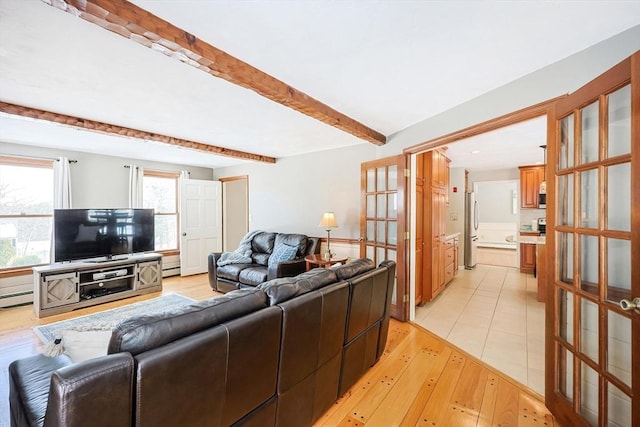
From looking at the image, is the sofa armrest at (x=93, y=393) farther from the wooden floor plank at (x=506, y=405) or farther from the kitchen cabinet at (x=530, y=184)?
the kitchen cabinet at (x=530, y=184)

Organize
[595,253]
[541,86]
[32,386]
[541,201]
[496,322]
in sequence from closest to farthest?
[32,386], [595,253], [541,86], [496,322], [541,201]

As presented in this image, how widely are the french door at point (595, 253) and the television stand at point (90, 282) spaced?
17.0ft

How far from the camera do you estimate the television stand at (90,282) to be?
3.60m

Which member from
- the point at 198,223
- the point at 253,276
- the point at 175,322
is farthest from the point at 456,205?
the point at 175,322

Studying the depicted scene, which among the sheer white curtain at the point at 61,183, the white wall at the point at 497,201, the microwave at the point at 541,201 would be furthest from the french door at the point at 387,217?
the white wall at the point at 497,201

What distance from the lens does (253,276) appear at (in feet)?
13.0

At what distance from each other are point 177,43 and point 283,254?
10.2 feet

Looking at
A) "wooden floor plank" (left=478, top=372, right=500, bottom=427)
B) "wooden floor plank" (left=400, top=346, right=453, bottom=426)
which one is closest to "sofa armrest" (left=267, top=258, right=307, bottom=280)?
"wooden floor plank" (left=400, top=346, right=453, bottom=426)

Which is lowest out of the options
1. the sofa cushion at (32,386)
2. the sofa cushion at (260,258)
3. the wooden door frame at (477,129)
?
the sofa cushion at (32,386)

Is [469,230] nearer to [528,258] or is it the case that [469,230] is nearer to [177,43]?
[528,258]

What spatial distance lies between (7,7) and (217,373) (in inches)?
81.9

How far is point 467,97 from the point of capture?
2.43 m

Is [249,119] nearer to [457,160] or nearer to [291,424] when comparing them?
[291,424]

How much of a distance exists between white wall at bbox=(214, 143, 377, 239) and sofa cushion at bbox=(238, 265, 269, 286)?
4.10ft
